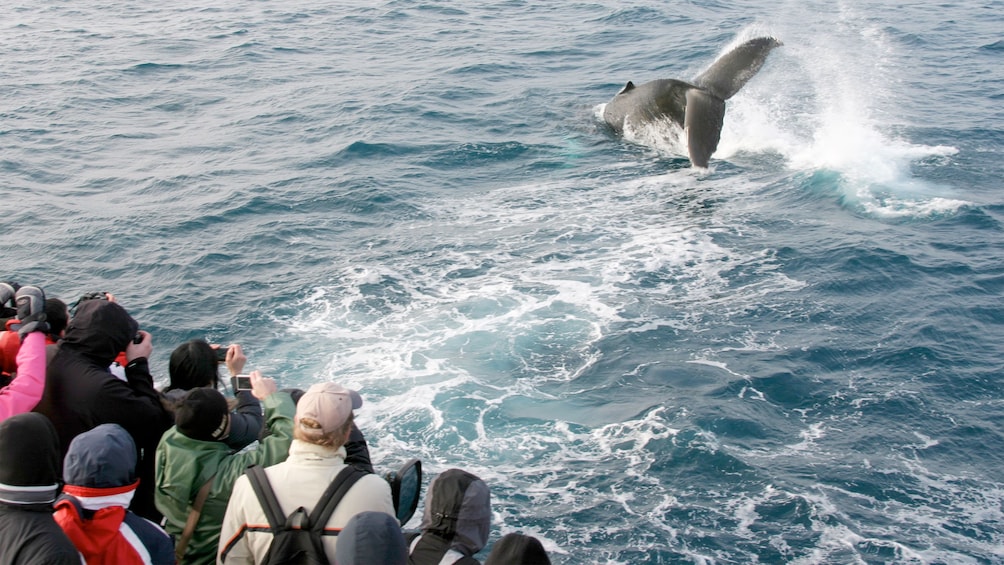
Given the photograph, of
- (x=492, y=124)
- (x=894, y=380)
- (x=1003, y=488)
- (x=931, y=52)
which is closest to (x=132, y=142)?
(x=492, y=124)

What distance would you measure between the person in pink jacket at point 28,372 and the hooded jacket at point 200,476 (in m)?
1.18

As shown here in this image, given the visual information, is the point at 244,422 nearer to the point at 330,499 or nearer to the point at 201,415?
the point at 201,415

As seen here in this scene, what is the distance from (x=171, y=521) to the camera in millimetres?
5301

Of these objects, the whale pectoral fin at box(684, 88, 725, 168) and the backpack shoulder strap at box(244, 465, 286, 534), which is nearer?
the backpack shoulder strap at box(244, 465, 286, 534)

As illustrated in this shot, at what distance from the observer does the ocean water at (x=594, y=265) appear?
29.1 feet

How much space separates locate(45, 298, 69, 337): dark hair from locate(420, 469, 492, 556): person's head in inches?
153

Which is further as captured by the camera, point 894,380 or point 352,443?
point 894,380

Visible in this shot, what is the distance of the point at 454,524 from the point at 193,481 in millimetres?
1711

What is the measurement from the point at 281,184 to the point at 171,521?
14.2 meters

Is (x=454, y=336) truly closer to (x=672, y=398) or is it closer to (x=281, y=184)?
(x=672, y=398)

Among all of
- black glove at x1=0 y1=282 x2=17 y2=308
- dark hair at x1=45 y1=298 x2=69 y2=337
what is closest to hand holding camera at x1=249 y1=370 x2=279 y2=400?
dark hair at x1=45 y1=298 x2=69 y2=337

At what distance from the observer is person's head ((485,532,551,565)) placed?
3.71 m

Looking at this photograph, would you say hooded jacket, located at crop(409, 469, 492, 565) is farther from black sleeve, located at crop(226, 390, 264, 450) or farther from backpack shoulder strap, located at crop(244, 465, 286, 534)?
black sleeve, located at crop(226, 390, 264, 450)

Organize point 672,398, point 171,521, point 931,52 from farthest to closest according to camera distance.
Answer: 1. point 931,52
2. point 672,398
3. point 171,521
